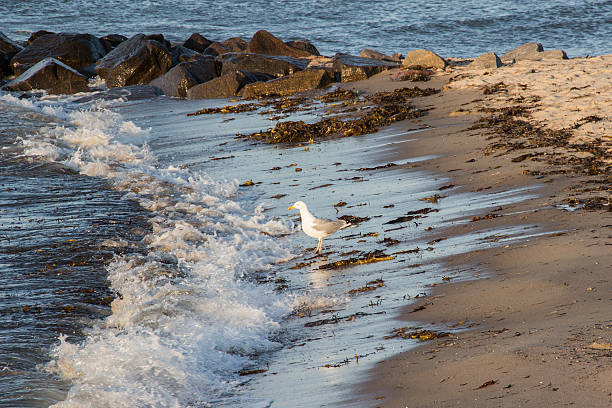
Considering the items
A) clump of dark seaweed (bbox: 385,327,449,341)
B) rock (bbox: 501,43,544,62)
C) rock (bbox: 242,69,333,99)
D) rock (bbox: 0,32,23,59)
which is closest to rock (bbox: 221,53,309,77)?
→ rock (bbox: 242,69,333,99)

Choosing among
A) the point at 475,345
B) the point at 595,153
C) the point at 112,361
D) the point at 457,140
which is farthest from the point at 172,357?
the point at 457,140

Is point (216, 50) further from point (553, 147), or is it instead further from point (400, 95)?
point (553, 147)

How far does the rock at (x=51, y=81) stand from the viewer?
2033cm

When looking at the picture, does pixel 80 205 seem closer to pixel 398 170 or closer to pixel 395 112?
pixel 398 170

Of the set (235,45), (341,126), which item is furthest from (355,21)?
(341,126)

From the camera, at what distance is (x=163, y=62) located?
2122 centimetres

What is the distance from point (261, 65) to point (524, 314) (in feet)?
52.4

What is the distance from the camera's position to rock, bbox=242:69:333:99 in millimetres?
16641

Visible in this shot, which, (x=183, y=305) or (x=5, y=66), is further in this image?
(x=5, y=66)

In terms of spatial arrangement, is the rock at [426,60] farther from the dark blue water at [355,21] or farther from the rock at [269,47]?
the dark blue water at [355,21]

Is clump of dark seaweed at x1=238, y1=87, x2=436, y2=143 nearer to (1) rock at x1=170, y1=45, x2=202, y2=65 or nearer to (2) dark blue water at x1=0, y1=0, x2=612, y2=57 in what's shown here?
(1) rock at x1=170, y1=45, x2=202, y2=65

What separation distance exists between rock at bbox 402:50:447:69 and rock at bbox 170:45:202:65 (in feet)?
25.3

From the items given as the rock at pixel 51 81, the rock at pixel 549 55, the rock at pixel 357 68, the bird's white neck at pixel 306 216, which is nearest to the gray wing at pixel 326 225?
the bird's white neck at pixel 306 216

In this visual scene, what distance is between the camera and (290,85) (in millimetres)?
16781
